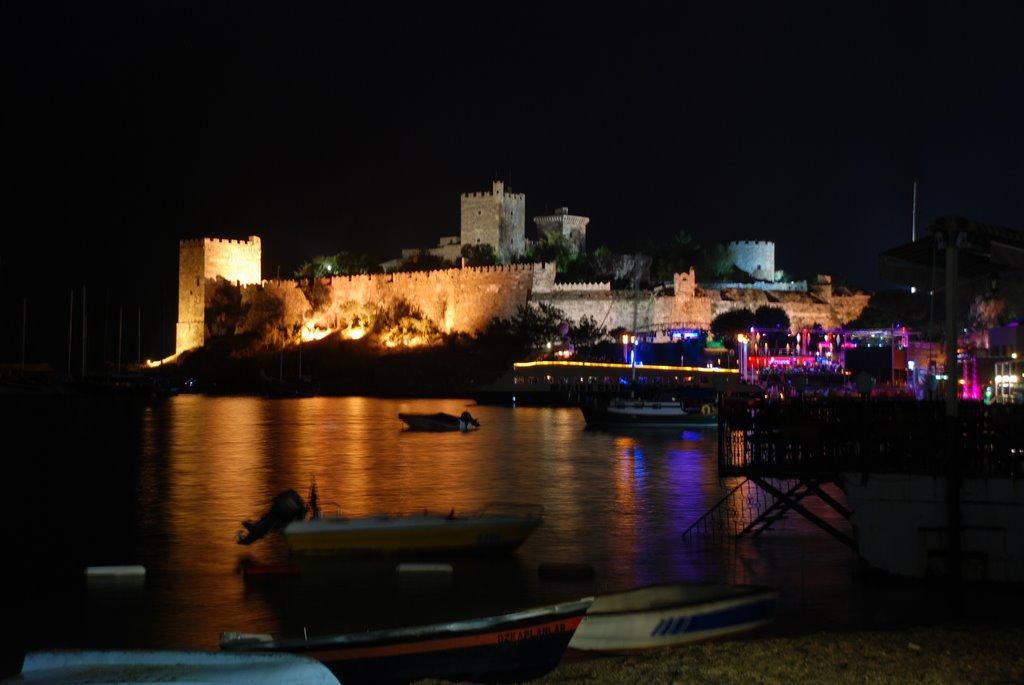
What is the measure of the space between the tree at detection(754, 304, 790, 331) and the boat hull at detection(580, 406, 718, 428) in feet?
71.4

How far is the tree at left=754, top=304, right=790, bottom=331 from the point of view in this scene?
61.3m

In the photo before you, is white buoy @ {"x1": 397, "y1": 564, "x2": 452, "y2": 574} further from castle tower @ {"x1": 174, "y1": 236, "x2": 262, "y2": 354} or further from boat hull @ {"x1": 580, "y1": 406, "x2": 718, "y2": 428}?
castle tower @ {"x1": 174, "y1": 236, "x2": 262, "y2": 354}

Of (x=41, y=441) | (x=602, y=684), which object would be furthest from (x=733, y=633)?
(x=41, y=441)

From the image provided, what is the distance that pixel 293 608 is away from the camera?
11438mm

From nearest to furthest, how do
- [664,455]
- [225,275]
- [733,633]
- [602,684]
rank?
[602,684] → [733,633] → [664,455] → [225,275]

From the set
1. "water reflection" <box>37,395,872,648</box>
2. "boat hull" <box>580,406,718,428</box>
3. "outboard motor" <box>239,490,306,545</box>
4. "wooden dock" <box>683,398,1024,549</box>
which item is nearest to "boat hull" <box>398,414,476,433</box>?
"water reflection" <box>37,395,872,648</box>

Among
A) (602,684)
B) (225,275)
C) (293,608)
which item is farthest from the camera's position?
(225,275)

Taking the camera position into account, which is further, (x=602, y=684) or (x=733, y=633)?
(x=733, y=633)

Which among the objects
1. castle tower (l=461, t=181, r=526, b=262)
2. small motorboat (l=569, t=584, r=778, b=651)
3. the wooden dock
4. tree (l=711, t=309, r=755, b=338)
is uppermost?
castle tower (l=461, t=181, r=526, b=262)

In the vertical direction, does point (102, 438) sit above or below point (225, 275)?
below

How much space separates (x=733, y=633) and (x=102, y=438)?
2895cm

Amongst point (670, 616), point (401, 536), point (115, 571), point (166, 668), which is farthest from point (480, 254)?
point (166, 668)

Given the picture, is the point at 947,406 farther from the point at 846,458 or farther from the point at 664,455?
the point at 664,455

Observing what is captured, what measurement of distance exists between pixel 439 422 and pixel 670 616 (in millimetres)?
31264
